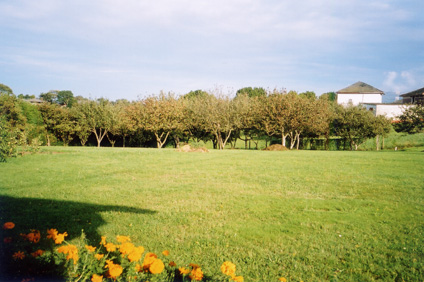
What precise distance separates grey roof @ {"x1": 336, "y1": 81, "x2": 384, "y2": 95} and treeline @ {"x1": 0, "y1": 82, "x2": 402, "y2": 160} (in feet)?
146

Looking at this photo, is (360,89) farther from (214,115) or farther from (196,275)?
(196,275)

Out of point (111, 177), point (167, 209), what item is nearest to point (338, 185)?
point (167, 209)

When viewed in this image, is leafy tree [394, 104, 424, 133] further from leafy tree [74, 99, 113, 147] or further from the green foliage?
the green foliage

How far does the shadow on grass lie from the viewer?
4.21 meters

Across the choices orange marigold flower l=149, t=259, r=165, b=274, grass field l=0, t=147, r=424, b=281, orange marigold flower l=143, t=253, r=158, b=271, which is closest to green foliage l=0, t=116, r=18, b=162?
grass field l=0, t=147, r=424, b=281

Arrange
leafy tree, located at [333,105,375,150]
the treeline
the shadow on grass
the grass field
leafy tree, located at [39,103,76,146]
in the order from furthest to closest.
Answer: leafy tree, located at [333,105,375,150] < leafy tree, located at [39,103,76,146] < the treeline < the shadow on grass < the grass field

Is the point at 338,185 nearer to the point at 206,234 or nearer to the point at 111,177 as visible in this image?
the point at 206,234

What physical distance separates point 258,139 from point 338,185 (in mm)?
25700

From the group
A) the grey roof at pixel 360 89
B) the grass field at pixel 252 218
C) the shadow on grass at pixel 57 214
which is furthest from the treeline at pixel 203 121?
the grey roof at pixel 360 89

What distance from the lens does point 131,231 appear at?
4.24 metres

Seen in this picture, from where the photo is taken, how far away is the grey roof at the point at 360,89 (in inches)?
2749

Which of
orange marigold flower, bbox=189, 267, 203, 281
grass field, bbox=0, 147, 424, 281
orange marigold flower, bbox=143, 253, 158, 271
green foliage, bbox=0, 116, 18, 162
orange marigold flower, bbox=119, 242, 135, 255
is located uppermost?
green foliage, bbox=0, 116, 18, 162

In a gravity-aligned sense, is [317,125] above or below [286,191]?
above

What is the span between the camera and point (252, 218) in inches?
193
